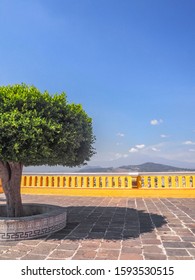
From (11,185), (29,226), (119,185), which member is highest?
(11,185)

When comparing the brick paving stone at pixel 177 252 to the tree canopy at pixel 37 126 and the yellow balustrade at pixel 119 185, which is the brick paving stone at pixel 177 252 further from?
the yellow balustrade at pixel 119 185

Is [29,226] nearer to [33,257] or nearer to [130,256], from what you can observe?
[33,257]

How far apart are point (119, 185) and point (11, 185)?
292 inches

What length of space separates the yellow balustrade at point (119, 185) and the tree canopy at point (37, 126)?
700cm

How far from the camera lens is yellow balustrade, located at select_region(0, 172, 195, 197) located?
12.1m

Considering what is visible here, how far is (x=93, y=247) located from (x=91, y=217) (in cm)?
286

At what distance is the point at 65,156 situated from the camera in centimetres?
563

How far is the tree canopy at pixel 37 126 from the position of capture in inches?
194

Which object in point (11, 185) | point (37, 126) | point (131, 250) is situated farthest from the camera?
point (11, 185)

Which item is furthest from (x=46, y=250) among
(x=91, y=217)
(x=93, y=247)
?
(x=91, y=217)

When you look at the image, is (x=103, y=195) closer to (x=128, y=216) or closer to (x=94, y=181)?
(x=94, y=181)

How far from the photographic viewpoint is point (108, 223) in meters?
6.51

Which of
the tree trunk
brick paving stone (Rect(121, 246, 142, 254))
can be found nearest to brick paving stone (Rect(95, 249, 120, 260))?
brick paving stone (Rect(121, 246, 142, 254))

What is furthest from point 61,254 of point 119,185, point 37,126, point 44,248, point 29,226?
point 119,185
